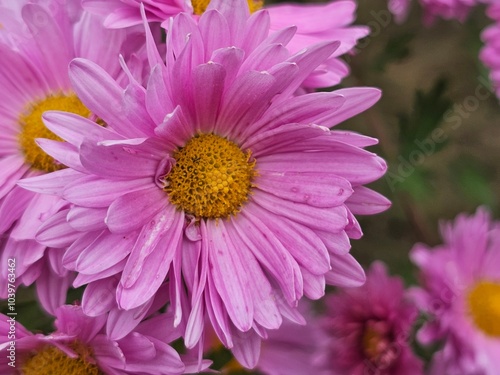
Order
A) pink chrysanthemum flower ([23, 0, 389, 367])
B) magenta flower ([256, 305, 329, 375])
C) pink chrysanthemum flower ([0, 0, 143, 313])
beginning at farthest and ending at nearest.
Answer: magenta flower ([256, 305, 329, 375]) → pink chrysanthemum flower ([0, 0, 143, 313]) → pink chrysanthemum flower ([23, 0, 389, 367])

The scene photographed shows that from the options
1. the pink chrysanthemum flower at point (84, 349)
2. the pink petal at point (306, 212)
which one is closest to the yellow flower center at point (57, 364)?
the pink chrysanthemum flower at point (84, 349)

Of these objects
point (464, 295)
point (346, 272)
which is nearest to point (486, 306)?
point (464, 295)

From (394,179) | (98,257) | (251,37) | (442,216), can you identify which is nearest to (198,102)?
(251,37)

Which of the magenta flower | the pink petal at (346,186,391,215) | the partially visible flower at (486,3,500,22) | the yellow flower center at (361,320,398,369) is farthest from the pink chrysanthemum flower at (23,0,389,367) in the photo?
the partially visible flower at (486,3,500,22)

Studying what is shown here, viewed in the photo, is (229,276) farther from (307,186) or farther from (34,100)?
(34,100)

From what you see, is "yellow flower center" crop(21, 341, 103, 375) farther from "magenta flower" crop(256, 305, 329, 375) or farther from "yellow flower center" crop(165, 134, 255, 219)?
"magenta flower" crop(256, 305, 329, 375)

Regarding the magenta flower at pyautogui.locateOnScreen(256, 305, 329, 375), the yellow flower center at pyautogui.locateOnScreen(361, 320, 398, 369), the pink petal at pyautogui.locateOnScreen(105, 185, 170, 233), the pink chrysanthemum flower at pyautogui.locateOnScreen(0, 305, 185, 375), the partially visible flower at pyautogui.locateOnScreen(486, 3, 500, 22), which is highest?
the partially visible flower at pyautogui.locateOnScreen(486, 3, 500, 22)

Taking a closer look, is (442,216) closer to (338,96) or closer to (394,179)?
(394,179)
